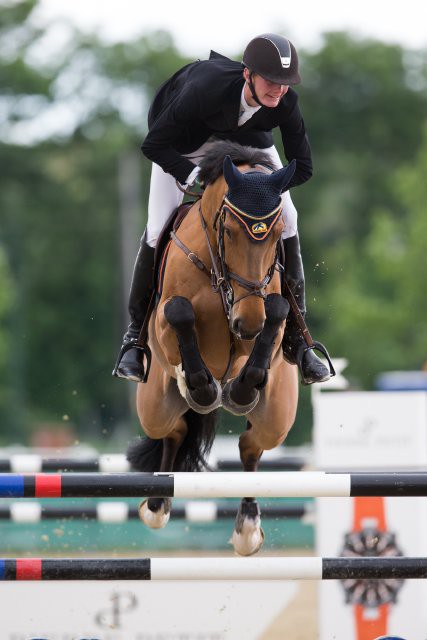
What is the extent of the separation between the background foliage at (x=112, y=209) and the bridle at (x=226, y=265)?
76.7ft

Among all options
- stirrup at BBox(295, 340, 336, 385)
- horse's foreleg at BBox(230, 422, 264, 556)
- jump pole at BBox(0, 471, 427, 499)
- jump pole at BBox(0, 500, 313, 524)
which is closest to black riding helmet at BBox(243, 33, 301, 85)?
stirrup at BBox(295, 340, 336, 385)

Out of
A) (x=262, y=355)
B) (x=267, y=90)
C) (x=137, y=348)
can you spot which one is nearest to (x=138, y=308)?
(x=137, y=348)

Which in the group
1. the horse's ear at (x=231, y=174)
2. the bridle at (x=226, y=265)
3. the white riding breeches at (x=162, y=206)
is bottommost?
the bridle at (x=226, y=265)

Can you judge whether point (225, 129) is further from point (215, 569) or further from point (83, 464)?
point (83, 464)

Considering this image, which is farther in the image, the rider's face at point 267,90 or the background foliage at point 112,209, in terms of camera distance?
the background foliage at point 112,209

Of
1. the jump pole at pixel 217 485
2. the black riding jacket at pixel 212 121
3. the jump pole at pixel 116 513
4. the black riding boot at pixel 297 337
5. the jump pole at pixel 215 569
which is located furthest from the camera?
the jump pole at pixel 116 513

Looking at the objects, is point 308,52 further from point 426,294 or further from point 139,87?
point 426,294

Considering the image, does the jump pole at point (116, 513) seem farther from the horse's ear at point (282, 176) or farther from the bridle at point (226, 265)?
the horse's ear at point (282, 176)

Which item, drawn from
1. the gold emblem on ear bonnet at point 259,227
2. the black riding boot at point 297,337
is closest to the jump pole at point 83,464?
the black riding boot at point 297,337

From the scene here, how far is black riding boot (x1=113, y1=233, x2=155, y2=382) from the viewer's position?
6.39 meters

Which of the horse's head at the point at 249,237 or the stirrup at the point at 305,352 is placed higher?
the horse's head at the point at 249,237

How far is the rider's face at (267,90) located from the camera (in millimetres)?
5559

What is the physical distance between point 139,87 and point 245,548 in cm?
4124

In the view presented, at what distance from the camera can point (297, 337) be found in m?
6.34
